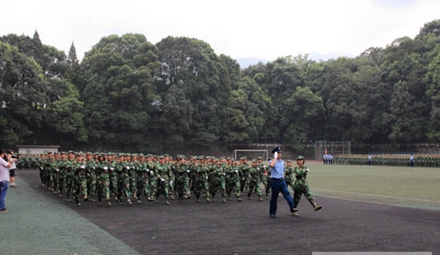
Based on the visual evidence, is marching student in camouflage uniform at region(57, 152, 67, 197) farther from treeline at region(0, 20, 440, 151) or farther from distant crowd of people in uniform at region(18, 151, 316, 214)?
treeline at region(0, 20, 440, 151)

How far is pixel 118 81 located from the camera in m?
51.0

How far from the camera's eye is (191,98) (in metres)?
56.5

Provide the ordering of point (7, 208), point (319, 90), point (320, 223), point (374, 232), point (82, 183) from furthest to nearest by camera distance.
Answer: point (319, 90)
point (82, 183)
point (7, 208)
point (320, 223)
point (374, 232)

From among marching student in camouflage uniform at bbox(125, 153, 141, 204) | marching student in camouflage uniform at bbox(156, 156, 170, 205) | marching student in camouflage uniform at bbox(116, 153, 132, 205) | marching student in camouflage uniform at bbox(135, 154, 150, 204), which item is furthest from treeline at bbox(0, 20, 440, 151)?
marching student in camouflage uniform at bbox(156, 156, 170, 205)

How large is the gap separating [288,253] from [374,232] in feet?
8.98

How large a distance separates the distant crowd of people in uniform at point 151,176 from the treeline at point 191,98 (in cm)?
3243

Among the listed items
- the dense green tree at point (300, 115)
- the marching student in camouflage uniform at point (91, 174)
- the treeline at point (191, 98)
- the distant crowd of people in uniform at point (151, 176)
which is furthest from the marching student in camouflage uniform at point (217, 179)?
the dense green tree at point (300, 115)

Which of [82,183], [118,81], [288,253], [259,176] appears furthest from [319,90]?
[288,253]

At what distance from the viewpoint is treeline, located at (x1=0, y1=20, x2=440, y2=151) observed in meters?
48.8

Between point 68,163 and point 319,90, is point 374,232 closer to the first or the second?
point 68,163

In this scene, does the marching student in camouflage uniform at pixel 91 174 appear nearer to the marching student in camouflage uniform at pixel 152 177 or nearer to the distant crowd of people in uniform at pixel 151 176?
the distant crowd of people in uniform at pixel 151 176

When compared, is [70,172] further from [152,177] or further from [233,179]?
[233,179]

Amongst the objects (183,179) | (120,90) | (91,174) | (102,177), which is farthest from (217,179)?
(120,90)

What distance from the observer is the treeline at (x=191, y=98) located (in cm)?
4875
